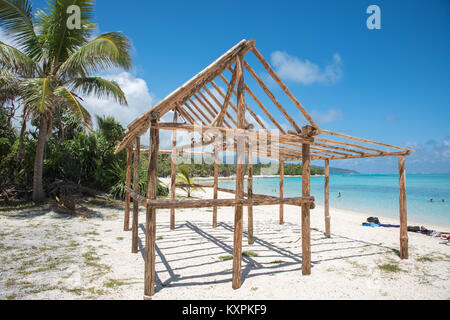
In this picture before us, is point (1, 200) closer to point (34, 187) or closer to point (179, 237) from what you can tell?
point (34, 187)

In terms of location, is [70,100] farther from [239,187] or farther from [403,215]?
[403,215]

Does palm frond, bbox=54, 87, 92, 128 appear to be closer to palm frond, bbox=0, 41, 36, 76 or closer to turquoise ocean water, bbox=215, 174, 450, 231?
palm frond, bbox=0, 41, 36, 76

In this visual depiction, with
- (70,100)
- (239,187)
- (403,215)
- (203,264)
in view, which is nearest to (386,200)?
(403,215)

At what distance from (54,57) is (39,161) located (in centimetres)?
360

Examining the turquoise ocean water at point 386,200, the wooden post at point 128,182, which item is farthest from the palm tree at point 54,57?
the turquoise ocean water at point 386,200

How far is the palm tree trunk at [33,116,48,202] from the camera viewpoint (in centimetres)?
870

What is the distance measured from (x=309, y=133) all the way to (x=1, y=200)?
1014 cm

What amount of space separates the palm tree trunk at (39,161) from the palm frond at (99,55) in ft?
6.28

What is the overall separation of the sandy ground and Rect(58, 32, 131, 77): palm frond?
15.9ft

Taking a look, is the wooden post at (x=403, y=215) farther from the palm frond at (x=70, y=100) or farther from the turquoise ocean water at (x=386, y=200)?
the turquoise ocean water at (x=386, y=200)

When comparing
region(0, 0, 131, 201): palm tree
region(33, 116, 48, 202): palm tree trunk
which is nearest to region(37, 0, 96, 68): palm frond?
region(0, 0, 131, 201): palm tree
